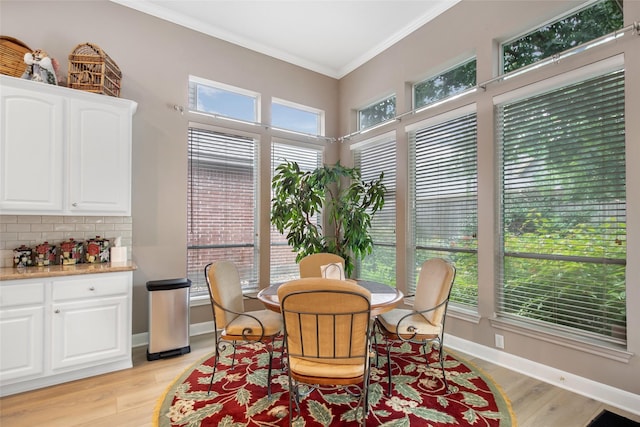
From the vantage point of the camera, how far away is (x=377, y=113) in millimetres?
4484

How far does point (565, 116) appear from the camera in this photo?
2.54 metres

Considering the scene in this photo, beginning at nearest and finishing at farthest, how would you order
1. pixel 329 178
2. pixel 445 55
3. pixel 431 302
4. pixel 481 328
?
1. pixel 431 302
2. pixel 481 328
3. pixel 445 55
4. pixel 329 178

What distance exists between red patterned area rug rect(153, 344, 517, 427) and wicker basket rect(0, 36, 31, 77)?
9.57 feet

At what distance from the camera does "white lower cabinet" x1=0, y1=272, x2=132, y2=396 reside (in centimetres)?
235

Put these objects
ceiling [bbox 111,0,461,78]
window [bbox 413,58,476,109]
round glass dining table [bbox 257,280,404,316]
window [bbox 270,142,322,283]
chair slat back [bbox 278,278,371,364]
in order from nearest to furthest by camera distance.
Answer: chair slat back [bbox 278,278,371,364] → round glass dining table [bbox 257,280,404,316] → window [bbox 413,58,476,109] → ceiling [bbox 111,0,461,78] → window [bbox 270,142,322,283]

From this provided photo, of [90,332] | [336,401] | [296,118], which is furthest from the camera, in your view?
[296,118]

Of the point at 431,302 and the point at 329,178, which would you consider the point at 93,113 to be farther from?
the point at 431,302

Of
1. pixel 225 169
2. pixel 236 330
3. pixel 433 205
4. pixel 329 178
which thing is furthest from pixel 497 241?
pixel 225 169

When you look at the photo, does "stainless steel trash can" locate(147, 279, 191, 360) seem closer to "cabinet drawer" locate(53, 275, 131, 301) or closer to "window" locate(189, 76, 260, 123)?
"cabinet drawer" locate(53, 275, 131, 301)

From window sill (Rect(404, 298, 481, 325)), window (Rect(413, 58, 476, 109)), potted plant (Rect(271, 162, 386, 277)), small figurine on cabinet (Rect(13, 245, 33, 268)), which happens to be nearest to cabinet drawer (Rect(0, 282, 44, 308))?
small figurine on cabinet (Rect(13, 245, 33, 268))

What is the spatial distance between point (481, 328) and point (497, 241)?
85cm

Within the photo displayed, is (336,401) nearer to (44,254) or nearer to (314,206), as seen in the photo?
(314,206)

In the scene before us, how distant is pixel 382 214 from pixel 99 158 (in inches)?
127

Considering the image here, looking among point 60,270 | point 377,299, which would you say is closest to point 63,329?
point 60,270
